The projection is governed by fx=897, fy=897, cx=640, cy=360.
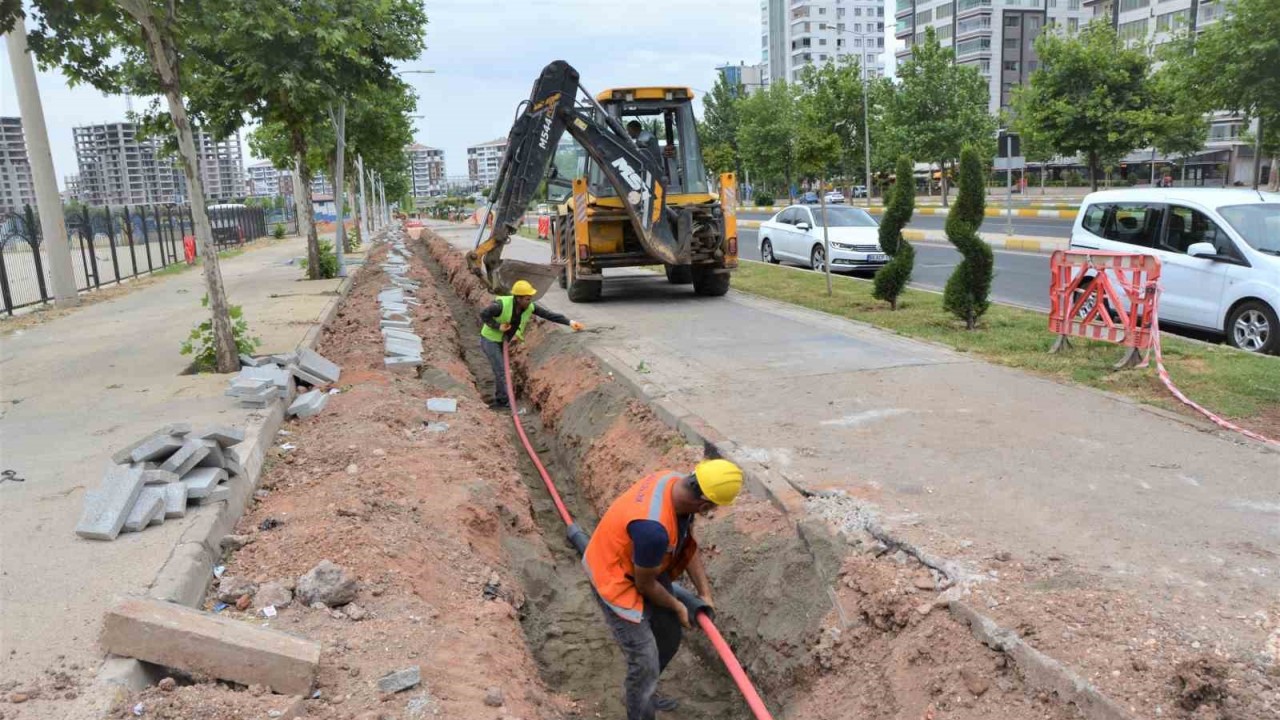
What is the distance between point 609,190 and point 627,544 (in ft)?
35.7

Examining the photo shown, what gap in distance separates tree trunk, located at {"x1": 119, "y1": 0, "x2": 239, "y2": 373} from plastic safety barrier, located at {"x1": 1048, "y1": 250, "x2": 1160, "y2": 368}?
8.63 m

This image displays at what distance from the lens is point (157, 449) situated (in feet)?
18.5

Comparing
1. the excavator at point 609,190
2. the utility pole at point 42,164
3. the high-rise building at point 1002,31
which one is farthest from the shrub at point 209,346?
the high-rise building at point 1002,31

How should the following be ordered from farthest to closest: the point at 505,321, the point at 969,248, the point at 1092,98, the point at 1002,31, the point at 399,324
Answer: the point at 1002,31 < the point at 1092,98 < the point at 399,324 < the point at 969,248 < the point at 505,321

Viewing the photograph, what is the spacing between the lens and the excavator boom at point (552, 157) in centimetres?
1319

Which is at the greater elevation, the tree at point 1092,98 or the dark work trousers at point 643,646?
the tree at point 1092,98

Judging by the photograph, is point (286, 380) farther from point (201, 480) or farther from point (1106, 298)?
point (1106, 298)

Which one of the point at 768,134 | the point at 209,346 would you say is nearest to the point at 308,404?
the point at 209,346

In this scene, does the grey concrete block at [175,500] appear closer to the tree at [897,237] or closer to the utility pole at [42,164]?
the tree at [897,237]

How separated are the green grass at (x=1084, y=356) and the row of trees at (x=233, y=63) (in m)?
7.81

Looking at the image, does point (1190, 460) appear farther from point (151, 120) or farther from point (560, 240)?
point (151, 120)

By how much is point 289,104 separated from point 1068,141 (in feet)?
82.6

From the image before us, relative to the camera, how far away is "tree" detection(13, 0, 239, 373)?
877 centimetres

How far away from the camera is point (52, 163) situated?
15578 millimetres
